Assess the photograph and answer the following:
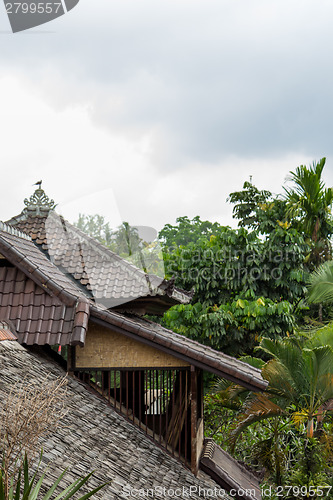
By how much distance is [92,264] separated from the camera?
7945mm

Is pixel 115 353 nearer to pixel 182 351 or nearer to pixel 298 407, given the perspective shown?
pixel 182 351

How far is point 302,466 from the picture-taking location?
8406 mm

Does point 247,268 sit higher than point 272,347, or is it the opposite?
point 247,268

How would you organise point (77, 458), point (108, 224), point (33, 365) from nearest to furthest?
1. point (77, 458)
2. point (33, 365)
3. point (108, 224)

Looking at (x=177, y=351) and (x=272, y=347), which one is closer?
(x=177, y=351)

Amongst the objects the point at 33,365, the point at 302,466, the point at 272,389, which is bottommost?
the point at 302,466

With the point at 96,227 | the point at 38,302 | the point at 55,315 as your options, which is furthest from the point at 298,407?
the point at 38,302

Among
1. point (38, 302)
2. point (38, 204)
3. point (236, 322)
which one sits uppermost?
point (38, 204)

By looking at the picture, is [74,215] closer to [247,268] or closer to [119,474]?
[119,474]

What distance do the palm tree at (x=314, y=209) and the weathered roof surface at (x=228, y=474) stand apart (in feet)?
29.7

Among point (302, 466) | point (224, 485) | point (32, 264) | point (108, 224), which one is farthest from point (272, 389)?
point (32, 264)

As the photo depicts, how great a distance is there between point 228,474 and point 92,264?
377 cm

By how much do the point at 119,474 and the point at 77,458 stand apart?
557 millimetres

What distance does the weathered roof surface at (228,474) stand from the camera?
7.16 m
